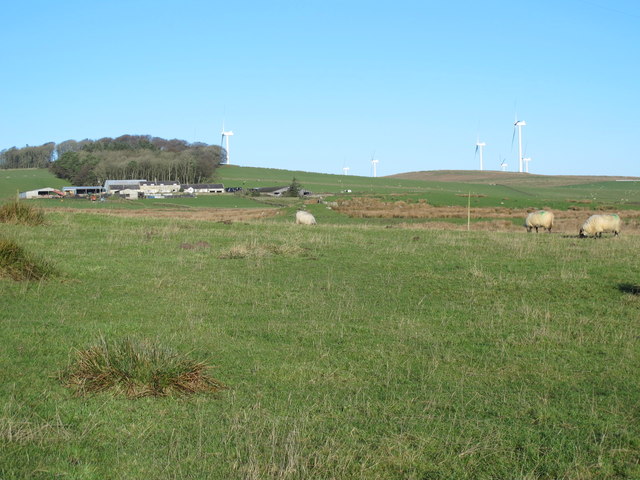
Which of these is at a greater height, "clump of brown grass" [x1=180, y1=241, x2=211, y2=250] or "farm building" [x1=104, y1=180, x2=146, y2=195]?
"farm building" [x1=104, y1=180, x2=146, y2=195]

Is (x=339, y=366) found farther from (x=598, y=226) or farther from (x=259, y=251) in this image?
(x=598, y=226)

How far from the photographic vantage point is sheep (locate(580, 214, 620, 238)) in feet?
93.7

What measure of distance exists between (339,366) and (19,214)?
20.7 m

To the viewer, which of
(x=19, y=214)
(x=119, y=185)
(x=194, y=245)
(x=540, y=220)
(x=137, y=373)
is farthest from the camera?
(x=119, y=185)

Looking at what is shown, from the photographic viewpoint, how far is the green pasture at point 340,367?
611 cm

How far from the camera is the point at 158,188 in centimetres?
13175

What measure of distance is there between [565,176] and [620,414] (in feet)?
669

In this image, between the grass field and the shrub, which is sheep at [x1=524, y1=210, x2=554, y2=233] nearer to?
the grass field

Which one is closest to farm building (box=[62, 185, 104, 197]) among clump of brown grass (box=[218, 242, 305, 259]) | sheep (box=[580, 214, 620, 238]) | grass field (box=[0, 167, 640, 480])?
sheep (box=[580, 214, 620, 238])

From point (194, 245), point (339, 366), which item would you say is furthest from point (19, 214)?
point (339, 366)

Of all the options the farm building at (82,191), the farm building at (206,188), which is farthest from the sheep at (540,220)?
the farm building at (82,191)

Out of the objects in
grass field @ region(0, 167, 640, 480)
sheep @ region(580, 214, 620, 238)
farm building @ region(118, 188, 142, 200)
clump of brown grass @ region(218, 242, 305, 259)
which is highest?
farm building @ region(118, 188, 142, 200)

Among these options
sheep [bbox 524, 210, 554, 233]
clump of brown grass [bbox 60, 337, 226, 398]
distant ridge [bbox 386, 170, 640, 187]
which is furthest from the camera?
distant ridge [bbox 386, 170, 640, 187]

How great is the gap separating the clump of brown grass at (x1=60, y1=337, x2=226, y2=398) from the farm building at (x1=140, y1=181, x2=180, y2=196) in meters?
116
